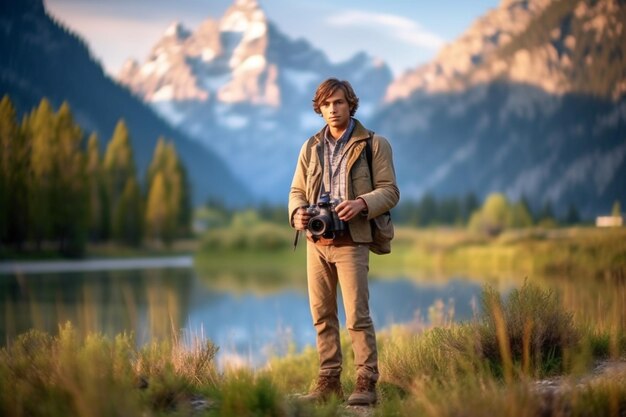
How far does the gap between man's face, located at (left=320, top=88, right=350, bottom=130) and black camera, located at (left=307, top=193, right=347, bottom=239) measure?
423mm

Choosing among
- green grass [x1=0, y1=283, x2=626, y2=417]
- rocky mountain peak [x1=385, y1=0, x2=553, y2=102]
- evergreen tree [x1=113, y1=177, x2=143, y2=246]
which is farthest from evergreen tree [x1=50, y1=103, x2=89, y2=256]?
rocky mountain peak [x1=385, y1=0, x2=553, y2=102]

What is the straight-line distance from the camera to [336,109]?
3986 millimetres

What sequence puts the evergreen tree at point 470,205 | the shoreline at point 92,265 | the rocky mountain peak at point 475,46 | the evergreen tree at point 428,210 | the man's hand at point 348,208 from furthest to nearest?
the rocky mountain peak at point 475,46 < the evergreen tree at point 428,210 < the evergreen tree at point 470,205 < the shoreline at point 92,265 < the man's hand at point 348,208

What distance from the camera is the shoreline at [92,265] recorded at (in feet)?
51.7

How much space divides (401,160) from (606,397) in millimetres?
156818

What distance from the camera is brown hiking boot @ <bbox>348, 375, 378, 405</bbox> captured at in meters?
3.85

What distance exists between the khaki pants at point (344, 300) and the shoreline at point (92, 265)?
6805mm

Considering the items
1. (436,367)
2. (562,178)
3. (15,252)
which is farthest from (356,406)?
(562,178)

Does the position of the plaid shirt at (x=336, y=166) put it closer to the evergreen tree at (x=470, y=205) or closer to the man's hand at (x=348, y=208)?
the man's hand at (x=348, y=208)

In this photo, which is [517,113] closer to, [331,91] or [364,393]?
[331,91]

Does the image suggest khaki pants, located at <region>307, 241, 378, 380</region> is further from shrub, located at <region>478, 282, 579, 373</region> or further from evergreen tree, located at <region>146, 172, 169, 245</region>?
evergreen tree, located at <region>146, 172, 169, 245</region>

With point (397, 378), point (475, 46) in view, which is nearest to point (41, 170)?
point (397, 378)

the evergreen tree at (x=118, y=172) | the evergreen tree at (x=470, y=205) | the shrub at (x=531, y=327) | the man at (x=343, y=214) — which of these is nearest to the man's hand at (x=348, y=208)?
the man at (x=343, y=214)

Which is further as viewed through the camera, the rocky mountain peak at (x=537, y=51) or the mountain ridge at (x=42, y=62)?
the rocky mountain peak at (x=537, y=51)
